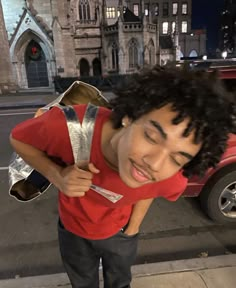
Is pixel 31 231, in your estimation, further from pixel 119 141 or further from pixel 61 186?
pixel 119 141

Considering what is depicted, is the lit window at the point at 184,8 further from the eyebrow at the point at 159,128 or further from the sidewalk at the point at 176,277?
the eyebrow at the point at 159,128

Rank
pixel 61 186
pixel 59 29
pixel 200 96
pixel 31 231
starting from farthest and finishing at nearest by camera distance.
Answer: pixel 59 29, pixel 31 231, pixel 61 186, pixel 200 96

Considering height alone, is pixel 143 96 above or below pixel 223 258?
above

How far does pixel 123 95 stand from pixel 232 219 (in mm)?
2784

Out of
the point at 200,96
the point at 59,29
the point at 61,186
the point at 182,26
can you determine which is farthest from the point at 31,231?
the point at 182,26

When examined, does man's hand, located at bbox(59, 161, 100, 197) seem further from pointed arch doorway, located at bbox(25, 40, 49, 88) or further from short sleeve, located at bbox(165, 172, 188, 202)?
pointed arch doorway, located at bbox(25, 40, 49, 88)

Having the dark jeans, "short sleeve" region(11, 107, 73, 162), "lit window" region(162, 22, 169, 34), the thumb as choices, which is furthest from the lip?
"lit window" region(162, 22, 169, 34)

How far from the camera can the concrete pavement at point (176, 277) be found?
7.59 ft

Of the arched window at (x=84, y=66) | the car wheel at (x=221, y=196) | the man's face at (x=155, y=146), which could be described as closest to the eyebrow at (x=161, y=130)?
the man's face at (x=155, y=146)

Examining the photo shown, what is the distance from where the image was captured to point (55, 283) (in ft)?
7.71

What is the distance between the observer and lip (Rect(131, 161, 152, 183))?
3.90ft

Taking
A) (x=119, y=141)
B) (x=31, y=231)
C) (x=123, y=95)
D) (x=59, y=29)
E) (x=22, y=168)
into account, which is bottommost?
(x=31, y=231)

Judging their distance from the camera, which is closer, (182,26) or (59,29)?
(59,29)

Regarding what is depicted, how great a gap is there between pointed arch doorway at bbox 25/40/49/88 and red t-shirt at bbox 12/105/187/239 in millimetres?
31324
